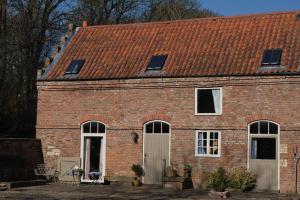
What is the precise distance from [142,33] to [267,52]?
265 inches

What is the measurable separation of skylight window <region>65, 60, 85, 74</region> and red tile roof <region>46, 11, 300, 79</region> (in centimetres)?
24

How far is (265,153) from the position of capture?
2250cm

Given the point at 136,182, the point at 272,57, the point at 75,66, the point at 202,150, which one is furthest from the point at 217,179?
the point at 75,66

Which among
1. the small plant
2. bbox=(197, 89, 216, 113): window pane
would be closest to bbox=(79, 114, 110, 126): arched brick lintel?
the small plant

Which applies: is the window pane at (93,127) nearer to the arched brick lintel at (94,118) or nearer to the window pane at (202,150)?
the arched brick lintel at (94,118)

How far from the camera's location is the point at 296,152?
21.8 metres

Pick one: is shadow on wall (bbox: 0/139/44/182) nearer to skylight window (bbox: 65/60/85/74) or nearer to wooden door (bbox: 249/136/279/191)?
skylight window (bbox: 65/60/85/74)

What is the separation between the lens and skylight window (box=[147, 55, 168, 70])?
24.9m

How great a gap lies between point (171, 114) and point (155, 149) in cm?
167

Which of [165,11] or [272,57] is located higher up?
[165,11]

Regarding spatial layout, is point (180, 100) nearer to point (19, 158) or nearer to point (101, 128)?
point (101, 128)

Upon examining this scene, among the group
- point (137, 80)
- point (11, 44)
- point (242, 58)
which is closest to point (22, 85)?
point (11, 44)

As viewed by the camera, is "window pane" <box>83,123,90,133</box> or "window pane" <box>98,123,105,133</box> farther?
"window pane" <box>83,123,90,133</box>

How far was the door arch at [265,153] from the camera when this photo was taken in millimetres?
22203
